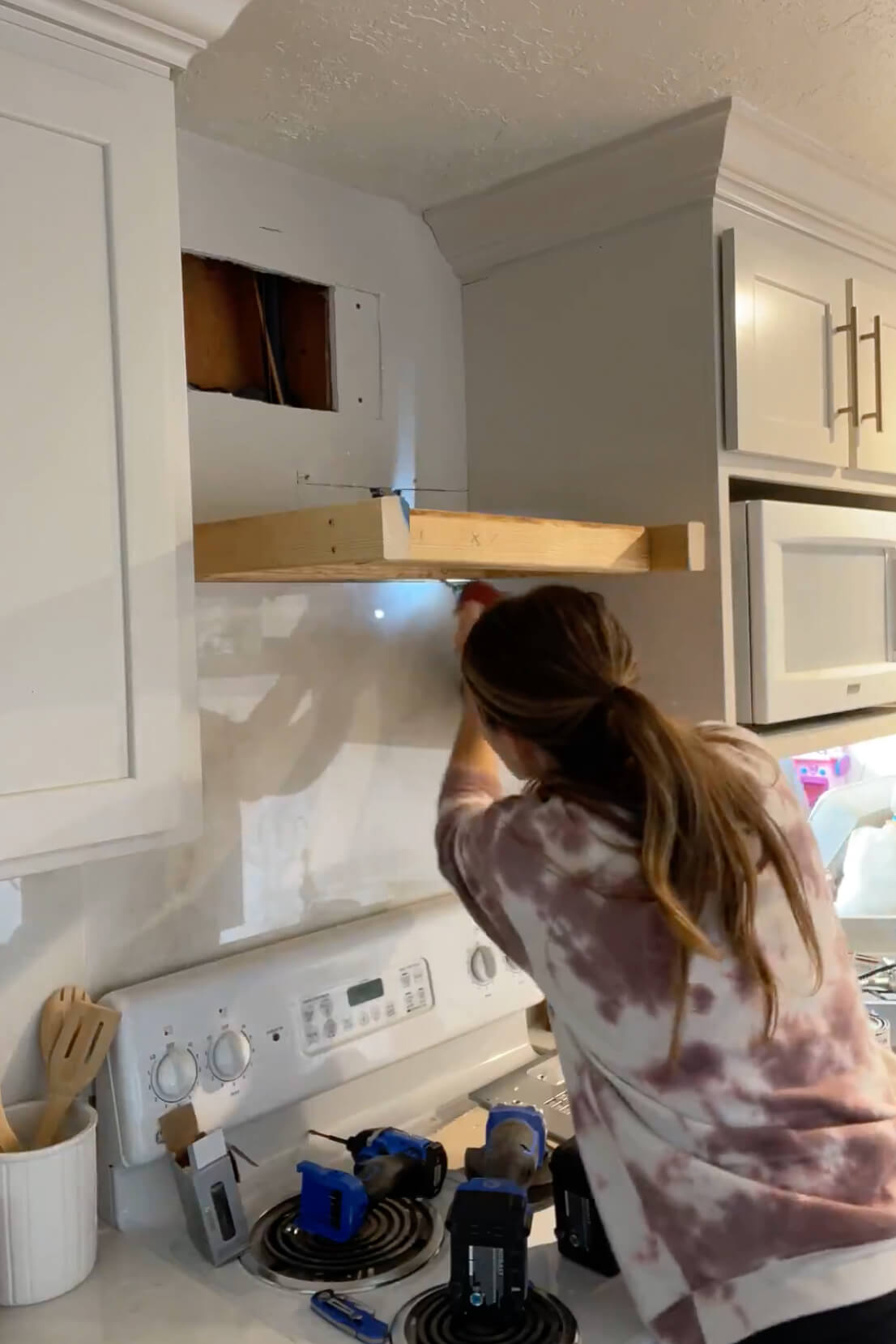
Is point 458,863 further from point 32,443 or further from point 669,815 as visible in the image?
point 32,443

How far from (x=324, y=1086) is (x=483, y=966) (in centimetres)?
31

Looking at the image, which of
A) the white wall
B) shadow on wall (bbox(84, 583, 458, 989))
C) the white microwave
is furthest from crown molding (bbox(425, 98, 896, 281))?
shadow on wall (bbox(84, 583, 458, 989))

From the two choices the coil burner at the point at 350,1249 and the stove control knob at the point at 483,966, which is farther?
the stove control knob at the point at 483,966

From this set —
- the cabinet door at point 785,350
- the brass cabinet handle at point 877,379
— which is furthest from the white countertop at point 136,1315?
the brass cabinet handle at point 877,379

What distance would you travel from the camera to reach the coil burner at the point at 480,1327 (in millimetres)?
1082

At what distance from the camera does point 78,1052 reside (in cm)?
125

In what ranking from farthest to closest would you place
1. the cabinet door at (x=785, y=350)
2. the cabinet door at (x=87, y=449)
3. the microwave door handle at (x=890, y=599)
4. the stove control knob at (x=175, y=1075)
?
the microwave door handle at (x=890, y=599) < the cabinet door at (x=785, y=350) < the stove control knob at (x=175, y=1075) < the cabinet door at (x=87, y=449)

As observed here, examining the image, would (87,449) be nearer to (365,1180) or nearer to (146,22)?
(146,22)

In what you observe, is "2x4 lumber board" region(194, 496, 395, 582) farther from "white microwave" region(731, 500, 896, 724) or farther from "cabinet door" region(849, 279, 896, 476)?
"cabinet door" region(849, 279, 896, 476)

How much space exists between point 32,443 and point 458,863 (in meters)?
0.58

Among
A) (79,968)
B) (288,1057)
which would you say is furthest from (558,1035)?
(79,968)

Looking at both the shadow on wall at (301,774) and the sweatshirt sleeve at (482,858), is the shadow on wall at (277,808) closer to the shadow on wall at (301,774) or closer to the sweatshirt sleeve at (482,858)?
the shadow on wall at (301,774)

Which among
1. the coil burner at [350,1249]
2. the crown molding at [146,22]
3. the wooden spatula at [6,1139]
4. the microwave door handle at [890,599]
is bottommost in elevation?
the coil burner at [350,1249]

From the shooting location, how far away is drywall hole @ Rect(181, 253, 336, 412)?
1459 millimetres
